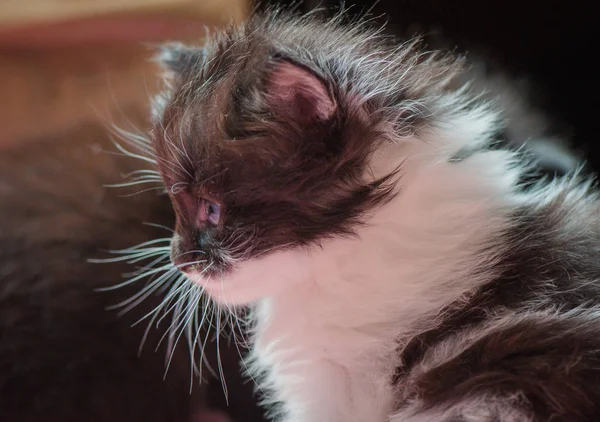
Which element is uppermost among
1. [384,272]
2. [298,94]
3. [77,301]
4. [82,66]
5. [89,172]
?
[82,66]

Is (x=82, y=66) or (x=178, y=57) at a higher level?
(x=82, y=66)

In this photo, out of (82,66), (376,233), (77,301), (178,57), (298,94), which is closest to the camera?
(298,94)

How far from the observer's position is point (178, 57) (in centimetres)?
106

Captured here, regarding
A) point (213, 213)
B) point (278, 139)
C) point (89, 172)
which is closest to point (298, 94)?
point (278, 139)

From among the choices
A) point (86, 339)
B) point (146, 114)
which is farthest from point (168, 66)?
point (86, 339)

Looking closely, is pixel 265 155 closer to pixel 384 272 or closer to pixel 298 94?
pixel 298 94

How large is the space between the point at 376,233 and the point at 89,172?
858mm

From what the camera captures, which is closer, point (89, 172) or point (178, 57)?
point (178, 57)

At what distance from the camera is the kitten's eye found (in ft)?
2.96

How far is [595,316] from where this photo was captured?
2.66 ft

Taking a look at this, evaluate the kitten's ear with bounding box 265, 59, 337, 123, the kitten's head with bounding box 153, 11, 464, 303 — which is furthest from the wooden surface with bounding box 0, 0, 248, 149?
the kitten's ear with bounding box 265, 59, 337, 123

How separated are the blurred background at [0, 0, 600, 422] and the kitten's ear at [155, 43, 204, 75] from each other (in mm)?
156

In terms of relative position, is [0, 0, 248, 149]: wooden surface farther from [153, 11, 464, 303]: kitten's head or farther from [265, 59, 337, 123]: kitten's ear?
[265, 59, 337, 123]: kitten's ear

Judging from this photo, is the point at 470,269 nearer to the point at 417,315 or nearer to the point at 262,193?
the point at 417,315
